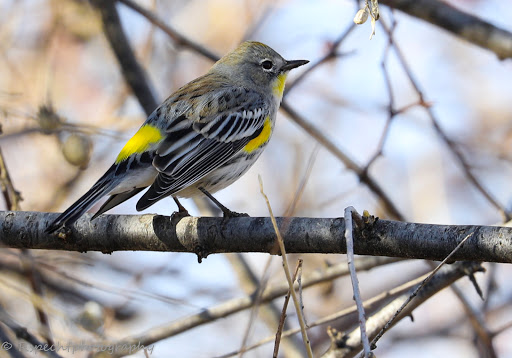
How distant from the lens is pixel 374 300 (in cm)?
453

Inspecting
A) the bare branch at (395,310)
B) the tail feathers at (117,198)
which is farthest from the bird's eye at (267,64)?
the bare branch at (395,310)

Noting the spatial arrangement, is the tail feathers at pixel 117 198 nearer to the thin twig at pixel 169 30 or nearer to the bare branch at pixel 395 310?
the thin twig at pixel 169 30

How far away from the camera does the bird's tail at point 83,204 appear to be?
4062 millimetres

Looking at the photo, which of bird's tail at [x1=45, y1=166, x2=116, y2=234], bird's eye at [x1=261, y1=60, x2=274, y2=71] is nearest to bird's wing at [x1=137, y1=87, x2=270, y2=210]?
bird's tail at [x1=45, y1=166, x2=116, y2=234]

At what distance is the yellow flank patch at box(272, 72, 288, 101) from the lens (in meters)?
6.64

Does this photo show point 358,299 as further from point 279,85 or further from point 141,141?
point 279,85

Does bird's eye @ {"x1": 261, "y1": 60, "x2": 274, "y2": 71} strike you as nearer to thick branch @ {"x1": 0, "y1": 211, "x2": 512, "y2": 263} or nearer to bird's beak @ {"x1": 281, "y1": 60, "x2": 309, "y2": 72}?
bird's beak @ {"x1": 281, "y1": 60, "x2": 309, "y2": 72}

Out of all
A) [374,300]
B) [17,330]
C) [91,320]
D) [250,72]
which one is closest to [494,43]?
[250,72]

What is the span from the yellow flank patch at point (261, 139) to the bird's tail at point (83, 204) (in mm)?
1262

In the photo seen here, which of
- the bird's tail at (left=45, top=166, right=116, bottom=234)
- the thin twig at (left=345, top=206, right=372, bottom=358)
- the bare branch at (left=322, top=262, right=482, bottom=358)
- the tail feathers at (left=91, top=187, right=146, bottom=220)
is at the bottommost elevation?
the thin twig at (left=345, top=206, right=372, bottom=358)

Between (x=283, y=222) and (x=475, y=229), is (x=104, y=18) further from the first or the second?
(x=475, y=229)

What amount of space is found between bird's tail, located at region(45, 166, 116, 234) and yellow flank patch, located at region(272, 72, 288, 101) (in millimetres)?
2280

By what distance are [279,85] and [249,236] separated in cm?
318

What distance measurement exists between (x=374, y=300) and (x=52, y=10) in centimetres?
608
